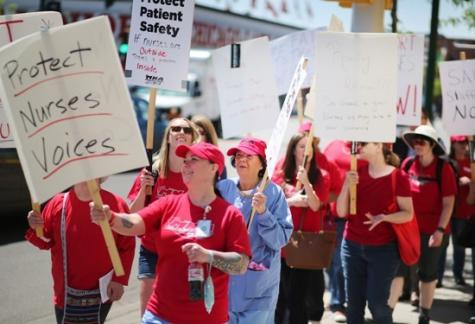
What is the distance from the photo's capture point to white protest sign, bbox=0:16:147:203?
11.8ft

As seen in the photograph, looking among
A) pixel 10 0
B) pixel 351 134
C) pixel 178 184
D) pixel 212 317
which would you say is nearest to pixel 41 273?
pixel 178 184

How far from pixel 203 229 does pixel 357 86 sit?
250 centimetres

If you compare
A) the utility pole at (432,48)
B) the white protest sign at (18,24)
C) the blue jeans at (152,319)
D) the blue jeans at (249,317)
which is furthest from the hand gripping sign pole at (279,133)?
the utility pole at (432,48)

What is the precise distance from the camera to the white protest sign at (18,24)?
4871 mm

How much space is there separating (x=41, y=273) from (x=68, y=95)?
4.96 metres

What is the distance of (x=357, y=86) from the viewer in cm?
593

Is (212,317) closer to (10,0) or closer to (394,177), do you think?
(394,177)

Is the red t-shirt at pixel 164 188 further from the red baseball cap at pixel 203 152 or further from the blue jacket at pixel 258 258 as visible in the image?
the red baseball cap at pixel 203 152

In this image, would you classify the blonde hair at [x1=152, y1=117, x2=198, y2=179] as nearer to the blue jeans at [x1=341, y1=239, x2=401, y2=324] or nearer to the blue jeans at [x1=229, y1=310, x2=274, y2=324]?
the blue jeans at [x1=229, y1=310, x2=274, y2=324]

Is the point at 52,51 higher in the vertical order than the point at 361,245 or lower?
higher

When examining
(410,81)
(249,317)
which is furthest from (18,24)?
(410,81)

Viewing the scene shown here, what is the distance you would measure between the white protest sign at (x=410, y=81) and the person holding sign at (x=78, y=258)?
3530mm

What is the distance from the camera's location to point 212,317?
3.89m

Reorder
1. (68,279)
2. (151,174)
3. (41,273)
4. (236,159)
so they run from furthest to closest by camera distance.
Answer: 1. (41,273)
2. (151,174)
3. (236,159)
4. (68,279)
